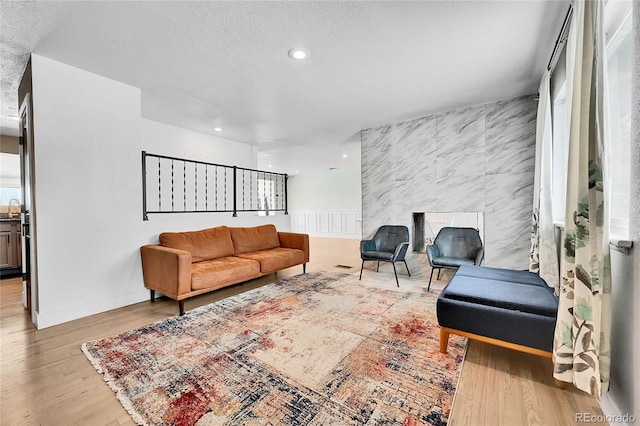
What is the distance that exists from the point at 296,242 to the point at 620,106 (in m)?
3.81

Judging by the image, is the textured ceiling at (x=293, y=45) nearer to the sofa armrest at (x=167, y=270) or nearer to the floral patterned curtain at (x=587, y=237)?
the floral patterned curtain at (x=587, y=237)

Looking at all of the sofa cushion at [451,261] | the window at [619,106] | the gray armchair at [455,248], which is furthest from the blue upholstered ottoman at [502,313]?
the gray armchair at [455,248]

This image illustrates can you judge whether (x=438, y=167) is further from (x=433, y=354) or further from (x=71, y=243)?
(x=71, y=243)

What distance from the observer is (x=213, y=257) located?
3.58m

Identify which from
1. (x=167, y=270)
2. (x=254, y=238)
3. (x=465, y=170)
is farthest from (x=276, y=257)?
(x=465, y=170)

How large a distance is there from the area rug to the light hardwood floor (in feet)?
0.28

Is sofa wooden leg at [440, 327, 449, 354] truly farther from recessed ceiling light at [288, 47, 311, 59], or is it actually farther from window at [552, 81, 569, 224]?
recessed ceiling light at [288, 47, 311, 59]

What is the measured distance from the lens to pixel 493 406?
1452mm

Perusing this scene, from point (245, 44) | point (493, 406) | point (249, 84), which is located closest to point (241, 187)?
point (249, 84)

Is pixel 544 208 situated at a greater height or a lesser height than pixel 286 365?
greater

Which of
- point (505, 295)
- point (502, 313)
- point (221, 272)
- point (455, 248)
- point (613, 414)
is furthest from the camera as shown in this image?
point (455, 248)

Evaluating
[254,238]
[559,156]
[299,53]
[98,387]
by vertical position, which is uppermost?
[299,53]

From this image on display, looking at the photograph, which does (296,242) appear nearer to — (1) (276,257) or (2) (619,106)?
(1) (276,257)

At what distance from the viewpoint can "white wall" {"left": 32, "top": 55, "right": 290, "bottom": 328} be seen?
254 cm
